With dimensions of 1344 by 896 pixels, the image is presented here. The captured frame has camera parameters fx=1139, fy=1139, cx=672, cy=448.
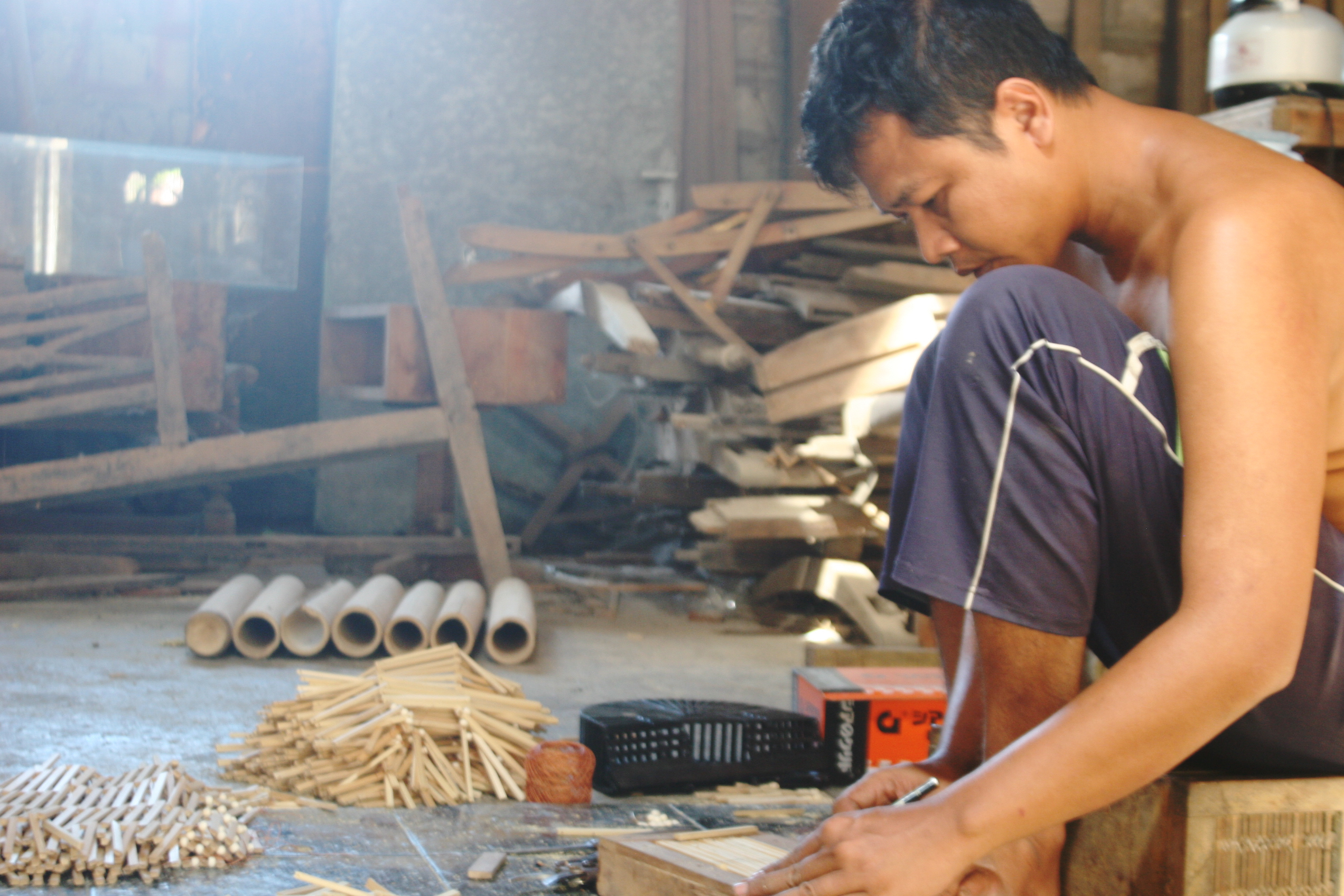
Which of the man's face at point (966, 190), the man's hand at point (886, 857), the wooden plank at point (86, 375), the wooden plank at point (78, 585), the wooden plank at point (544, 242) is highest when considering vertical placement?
the wooden plank at point (544, 242)

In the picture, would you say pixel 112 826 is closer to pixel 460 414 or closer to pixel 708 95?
pixel 460 414

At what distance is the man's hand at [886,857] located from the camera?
4.05 ft

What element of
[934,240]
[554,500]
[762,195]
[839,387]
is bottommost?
[554,500]

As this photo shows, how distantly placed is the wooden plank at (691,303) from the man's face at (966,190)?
11.7ft

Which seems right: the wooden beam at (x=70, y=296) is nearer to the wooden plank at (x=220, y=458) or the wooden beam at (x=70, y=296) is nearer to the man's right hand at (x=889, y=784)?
the wooden plank at (x=220, y=458)

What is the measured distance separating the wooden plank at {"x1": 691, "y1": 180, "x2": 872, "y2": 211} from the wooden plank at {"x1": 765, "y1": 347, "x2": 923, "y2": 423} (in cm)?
112

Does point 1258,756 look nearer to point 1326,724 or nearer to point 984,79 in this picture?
point 1326,724

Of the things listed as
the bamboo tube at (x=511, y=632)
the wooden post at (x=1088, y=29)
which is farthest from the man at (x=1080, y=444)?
the wooden post at (x=1088, y=29)

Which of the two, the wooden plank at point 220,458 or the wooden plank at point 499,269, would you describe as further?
the wooden plank at point 499,269

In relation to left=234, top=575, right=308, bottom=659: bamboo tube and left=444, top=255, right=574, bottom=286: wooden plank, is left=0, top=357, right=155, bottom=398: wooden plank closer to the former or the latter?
left=444, top=255, right=574, bottom=286: wooden plank

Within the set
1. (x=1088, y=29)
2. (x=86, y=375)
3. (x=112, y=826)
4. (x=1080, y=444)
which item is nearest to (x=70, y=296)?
(x=86, y=375)

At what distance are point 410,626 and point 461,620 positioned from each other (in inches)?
8.0

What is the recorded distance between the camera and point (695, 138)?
7.52m

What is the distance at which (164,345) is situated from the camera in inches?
203
